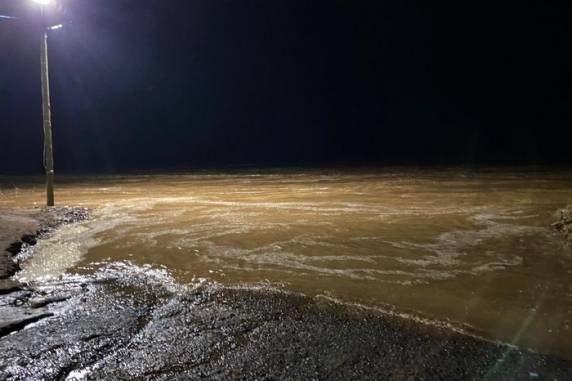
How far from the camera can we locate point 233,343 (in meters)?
4.39

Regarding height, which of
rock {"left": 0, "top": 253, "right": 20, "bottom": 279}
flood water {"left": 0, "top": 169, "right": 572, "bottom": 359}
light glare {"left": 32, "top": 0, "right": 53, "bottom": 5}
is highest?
light glare {"left": 32, "top": 0, "right": 53, "bottom": 5}

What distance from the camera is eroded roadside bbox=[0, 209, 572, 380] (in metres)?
3.85

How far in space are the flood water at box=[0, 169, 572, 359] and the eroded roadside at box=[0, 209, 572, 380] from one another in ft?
1.81

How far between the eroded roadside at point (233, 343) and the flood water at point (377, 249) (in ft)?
1.81

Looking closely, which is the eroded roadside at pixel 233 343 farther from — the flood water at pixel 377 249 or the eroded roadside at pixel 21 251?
the flood water at pixel 377 249

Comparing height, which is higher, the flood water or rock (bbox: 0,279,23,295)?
the flood water

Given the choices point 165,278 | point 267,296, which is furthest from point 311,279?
point 165,278

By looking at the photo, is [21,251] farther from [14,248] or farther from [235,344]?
[235,344]

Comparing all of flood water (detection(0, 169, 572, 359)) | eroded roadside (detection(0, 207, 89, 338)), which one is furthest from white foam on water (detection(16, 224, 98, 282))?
eroded roadside (detection(0, 207, 89, 338))

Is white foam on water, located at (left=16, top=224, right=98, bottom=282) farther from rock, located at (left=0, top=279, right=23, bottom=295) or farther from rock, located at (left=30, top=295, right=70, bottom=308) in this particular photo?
rock, located at (left=30, top=295, right=70, bottom=308)

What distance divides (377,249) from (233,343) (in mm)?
4704

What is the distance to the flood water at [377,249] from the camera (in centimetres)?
557

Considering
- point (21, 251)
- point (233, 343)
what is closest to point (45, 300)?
point (233, 343)

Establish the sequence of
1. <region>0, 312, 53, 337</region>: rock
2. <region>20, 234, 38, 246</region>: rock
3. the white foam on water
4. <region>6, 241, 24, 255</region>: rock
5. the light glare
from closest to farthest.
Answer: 1. <region>0, 312, 53, 337</region>: rock
2. the white foam on water
3. <region>6, 241, 24, 255</region>: rock
4. <region>20, 234, 38, 246</region>: rock
5. the light glare
